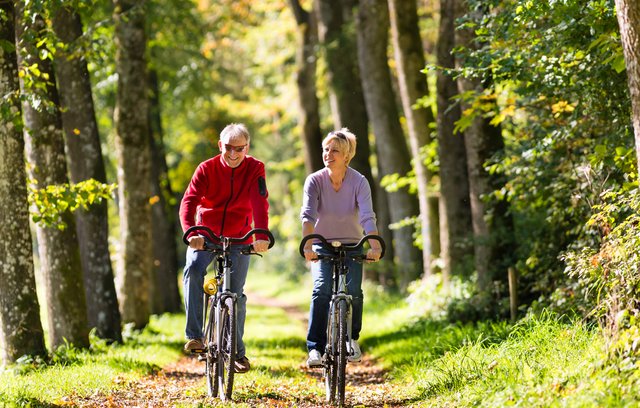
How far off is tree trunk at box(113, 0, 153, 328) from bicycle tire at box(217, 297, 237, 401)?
21.6 ft

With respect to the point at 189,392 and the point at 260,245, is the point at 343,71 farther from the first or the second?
the point at 260,245

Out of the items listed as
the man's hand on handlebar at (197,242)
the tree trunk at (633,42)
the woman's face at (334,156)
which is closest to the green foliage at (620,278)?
the tree trunk at (633,42)

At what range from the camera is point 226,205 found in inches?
315

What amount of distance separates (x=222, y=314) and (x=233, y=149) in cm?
140

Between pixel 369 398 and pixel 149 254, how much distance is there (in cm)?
763

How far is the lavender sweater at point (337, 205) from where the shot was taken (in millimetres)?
7918

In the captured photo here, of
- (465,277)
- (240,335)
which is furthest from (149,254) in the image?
(240,335)

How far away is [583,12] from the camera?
345 inches

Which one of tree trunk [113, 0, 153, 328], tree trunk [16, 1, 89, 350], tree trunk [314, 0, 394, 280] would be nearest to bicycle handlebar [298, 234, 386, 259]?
tree trunk [16, 1, 89, 350]

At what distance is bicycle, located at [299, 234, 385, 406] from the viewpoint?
759cm

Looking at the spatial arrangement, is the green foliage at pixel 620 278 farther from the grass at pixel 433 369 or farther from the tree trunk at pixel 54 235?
the tree trunk at pixel 54 235

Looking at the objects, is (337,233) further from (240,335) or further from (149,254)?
(149,254)

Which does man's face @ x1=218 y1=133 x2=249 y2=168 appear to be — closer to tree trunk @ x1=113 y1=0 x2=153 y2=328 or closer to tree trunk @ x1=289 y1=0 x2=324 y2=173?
tree trunk @ x1=113 y1=0 x2=153 y2=328

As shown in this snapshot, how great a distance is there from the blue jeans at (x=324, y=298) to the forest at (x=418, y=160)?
95 cm
